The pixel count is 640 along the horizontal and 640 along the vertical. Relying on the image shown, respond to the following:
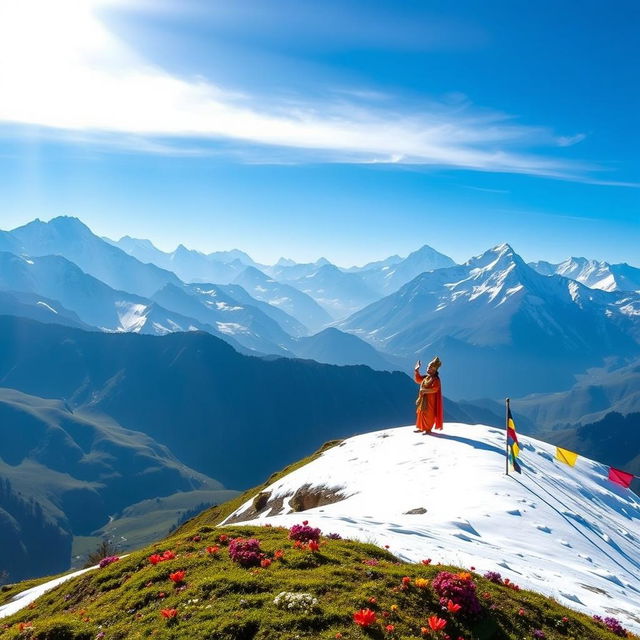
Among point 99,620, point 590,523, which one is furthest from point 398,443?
point 99,620

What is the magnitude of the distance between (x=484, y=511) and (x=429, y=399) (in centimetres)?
1604

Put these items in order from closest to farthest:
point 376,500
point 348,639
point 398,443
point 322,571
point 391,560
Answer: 1. point 348,639
2. point 322,571
3. point 391,560
4. point 376,500
5. point 398,443

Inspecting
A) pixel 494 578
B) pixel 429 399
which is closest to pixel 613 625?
pixel 494 578

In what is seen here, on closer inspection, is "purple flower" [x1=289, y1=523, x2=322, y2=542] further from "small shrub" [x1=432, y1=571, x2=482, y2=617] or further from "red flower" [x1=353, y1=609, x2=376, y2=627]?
"red flower" [x1=353, y1=609, x2=376, y2=627]

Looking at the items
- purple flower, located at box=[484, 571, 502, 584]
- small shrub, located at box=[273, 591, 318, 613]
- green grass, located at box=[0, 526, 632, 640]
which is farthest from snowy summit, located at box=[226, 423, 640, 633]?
small shrub, located at box=[273, 591, 318, 613]

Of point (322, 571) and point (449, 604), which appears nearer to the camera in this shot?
point (449, 604)

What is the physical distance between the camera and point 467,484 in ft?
103

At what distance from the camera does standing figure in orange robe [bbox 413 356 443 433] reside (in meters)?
41.2

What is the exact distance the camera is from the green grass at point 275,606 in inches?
460

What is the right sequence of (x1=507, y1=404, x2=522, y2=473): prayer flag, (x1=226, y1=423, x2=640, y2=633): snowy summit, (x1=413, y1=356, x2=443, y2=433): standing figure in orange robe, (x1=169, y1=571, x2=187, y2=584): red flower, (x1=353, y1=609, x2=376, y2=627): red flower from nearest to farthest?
(x1=353, y1=609, x2=376, y2=627): red flower → (x1=169, y1=571, x2=187, y2=584): red flower → (x1=226, y1=423, x2=640, y2=633): snowy summit → (x1=507, y1=404, x2=522, y2=473): prayer flag → (x1=413, y1=356, x2=443, y2=433): standing figure in orange robe

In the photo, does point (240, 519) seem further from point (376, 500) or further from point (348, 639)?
point (348, 639)

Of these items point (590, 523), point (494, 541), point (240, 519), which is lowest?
point (240, 519)

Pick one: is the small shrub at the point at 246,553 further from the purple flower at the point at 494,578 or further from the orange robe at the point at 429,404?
the orange robe at the point at 429,404

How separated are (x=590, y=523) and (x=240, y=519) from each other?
28276 millimetres
